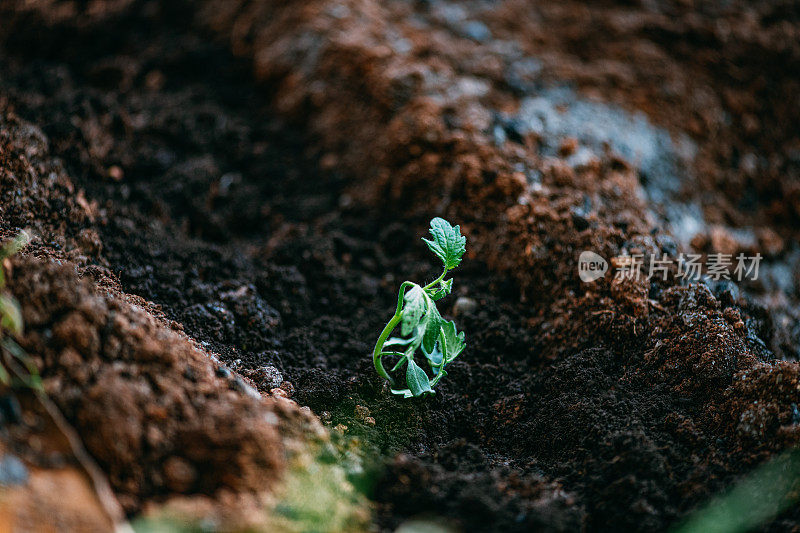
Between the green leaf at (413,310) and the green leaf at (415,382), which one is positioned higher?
the green leaf at (413,310)

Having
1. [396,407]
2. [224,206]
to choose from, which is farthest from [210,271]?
[396,407]

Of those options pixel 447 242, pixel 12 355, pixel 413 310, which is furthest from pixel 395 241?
pixel 12 355

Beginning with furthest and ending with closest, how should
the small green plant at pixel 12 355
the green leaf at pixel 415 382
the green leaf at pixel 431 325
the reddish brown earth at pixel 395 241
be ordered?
the green leaf at pixel 415 382
the green leaf at pixel 431 325
the reddish brown earth at pixel 395 241
the small green plant at pixel 12 355

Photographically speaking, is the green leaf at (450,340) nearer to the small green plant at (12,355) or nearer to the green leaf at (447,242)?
the green leaf at (447,242)

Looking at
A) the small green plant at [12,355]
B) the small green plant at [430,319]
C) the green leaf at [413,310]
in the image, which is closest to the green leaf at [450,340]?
the small green plant at [430,319]

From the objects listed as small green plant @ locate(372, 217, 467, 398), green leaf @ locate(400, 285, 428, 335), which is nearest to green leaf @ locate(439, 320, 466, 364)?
small green plant @ locate(372, 217, 467, 398)

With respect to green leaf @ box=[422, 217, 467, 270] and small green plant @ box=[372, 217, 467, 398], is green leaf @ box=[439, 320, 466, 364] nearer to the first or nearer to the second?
small green plant @ box=[372, 217, 467, 398]

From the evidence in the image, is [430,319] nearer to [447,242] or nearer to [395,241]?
[447,242]
